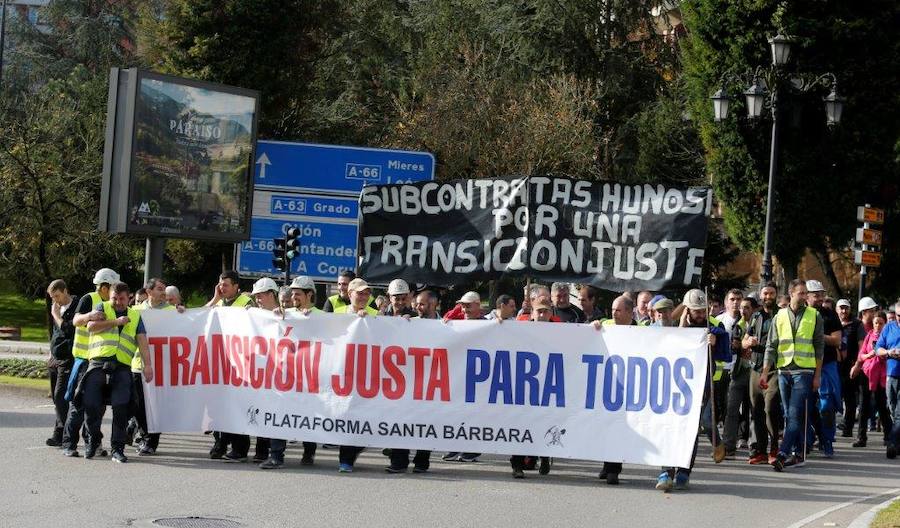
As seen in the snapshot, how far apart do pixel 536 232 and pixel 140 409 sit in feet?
→ 13.9

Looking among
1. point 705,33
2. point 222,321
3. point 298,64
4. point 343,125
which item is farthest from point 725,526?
point 343,125

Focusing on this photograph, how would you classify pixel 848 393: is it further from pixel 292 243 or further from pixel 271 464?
pixel 271 464

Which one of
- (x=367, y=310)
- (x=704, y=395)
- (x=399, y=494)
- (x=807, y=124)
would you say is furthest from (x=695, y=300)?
(x=807, y=124)

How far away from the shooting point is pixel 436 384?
12.8 meters

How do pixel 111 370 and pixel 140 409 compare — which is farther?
pixel 140 409

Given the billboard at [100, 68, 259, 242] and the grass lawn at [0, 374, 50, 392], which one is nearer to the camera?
the billboard at [100, 68, 259, 242]

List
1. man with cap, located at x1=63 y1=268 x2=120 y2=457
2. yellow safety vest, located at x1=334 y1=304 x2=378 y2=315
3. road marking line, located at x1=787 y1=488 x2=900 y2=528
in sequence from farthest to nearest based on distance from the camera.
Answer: yellow safety vest, located at x1=334 y1=304 x2=378 y2=315
man with cap, located at x1=63 y1=268 x2=120 y2=457
road marking line, located at x1=787 y1=488 x2=900 y2=528

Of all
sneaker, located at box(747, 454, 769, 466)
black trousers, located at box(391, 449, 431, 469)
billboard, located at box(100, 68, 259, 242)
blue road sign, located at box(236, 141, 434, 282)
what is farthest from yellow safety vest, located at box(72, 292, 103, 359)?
blue road sign, located at box(236, 141, 434, 282)

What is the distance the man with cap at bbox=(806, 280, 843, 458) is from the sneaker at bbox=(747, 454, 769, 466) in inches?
43.8

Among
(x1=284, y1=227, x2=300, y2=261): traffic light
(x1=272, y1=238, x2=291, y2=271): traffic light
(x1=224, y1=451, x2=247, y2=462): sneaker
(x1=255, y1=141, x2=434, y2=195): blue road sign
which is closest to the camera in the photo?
(x1=224, y1=451, x2=247, y2=462): sneaker

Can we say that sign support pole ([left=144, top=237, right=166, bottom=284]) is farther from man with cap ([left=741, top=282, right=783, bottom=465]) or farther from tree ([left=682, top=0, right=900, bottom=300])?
tree ([left=682, top=0, right=900, bottom=300])

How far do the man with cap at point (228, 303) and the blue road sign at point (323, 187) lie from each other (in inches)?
239

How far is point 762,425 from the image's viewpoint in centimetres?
1473

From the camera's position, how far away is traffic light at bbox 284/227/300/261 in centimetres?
2055
